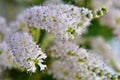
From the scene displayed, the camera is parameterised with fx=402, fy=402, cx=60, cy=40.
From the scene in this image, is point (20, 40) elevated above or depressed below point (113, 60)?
below

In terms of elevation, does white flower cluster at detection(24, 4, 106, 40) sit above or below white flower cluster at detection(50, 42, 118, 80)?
above

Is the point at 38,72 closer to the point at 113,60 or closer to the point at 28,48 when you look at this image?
the point at 28,48

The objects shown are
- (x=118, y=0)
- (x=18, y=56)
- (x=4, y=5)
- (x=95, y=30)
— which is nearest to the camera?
A: (x=18, y=56)

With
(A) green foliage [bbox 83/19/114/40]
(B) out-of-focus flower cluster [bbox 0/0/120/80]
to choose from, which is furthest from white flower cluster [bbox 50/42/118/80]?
(A) green foliage [bbox 83/19/114/40]

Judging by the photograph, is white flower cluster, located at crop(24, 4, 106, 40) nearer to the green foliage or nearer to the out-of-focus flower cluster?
the out-of-focus flower cluster

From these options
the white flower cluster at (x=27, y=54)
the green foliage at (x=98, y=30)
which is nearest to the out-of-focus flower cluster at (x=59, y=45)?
the white flower cluster at (x=27, y=54)

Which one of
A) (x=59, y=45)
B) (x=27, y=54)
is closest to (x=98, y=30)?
(x=59, y=45)

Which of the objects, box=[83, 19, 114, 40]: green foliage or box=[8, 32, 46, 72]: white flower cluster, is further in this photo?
box=[83, 19, 114, 40]: green foliage

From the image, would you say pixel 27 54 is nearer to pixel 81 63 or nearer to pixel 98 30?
pixel 81 63

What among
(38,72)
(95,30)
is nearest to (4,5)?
(95,30)
